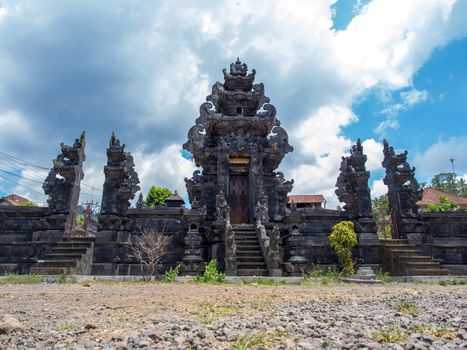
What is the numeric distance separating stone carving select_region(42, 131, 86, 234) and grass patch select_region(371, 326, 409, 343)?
A: 650 inches

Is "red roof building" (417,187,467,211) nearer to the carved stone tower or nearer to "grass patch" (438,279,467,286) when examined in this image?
the carved stone tower

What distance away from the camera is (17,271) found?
15797 millimetres

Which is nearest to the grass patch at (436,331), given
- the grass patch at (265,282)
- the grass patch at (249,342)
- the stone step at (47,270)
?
the grass patch at (249,342)

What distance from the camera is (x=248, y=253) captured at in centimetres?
1507

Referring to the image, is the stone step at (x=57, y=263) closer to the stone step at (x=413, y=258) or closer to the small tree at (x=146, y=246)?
the small tree at (x=146, y=246)

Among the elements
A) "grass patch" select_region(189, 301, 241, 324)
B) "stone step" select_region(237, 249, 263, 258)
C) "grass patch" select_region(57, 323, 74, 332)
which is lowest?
"grass patch" select_region(57, 323, 74, 332)

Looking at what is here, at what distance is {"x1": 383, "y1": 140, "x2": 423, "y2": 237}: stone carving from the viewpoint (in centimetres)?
1781

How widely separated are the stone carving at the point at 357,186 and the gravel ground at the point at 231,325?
11.4m

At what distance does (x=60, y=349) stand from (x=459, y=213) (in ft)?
67.1

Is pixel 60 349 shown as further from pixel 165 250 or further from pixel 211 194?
pixel 211 194

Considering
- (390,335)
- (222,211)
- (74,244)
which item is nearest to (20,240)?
(74,244)

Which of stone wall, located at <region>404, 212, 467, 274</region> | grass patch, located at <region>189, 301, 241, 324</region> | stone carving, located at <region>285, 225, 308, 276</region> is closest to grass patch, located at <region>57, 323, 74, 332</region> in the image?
grass patch, located at <region>189, 301, 241, 324</region>

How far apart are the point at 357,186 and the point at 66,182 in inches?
627

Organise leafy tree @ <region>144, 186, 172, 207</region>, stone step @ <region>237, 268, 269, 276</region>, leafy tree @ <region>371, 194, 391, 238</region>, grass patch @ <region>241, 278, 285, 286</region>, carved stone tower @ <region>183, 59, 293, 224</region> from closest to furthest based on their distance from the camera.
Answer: grass patch @ <region>241, 278, 285, 286</region>
stone step @ <region>237, 268, 269, 276</region>
carved stone tower @ <region>183, 59, 293, 224</region>
leafy tree @ <region>371, 194, 391, 238</region>
leafy tree @ <region>144, 186, 172, 207</region>
